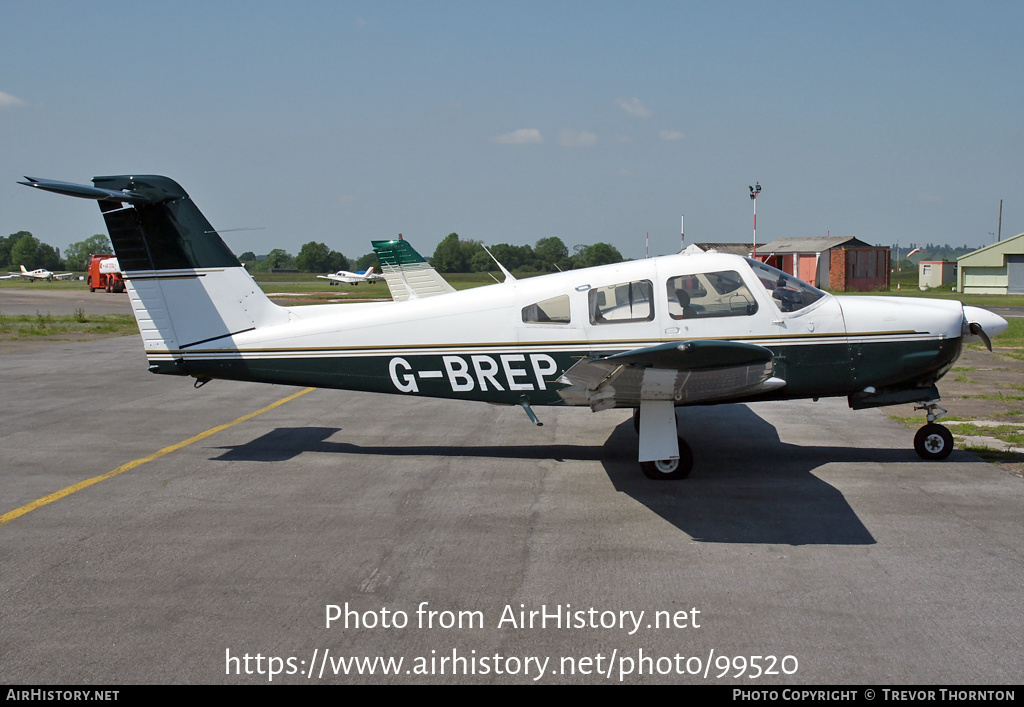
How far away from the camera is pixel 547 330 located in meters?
7.45

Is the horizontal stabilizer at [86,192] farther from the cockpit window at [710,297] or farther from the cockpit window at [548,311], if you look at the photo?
the cockpit window at [710,297]

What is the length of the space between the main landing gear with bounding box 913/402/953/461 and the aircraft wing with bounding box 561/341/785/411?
6.54 feet

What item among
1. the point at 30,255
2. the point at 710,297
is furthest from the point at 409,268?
the point at 30,255

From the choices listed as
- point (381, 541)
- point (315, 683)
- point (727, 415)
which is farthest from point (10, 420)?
point (727, 415)

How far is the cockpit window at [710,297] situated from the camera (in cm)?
723

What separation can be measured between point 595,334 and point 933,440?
378 centimetres

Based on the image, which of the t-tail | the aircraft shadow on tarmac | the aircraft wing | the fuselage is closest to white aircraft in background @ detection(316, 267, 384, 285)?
the aircraft shadow on tarmac

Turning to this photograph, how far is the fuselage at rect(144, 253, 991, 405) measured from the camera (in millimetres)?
7219

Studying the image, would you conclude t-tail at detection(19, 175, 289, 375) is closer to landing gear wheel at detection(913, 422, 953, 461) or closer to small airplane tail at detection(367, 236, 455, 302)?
landing gear wheel at detection(913, 422, 953, 461)

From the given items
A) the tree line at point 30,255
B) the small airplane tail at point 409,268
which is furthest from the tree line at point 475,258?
the tree line at point 30,255

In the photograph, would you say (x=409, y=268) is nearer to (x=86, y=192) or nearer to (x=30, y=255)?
(x=86, y=192)

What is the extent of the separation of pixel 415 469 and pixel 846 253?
158 feet

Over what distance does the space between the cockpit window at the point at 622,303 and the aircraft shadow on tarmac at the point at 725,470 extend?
1.58m
